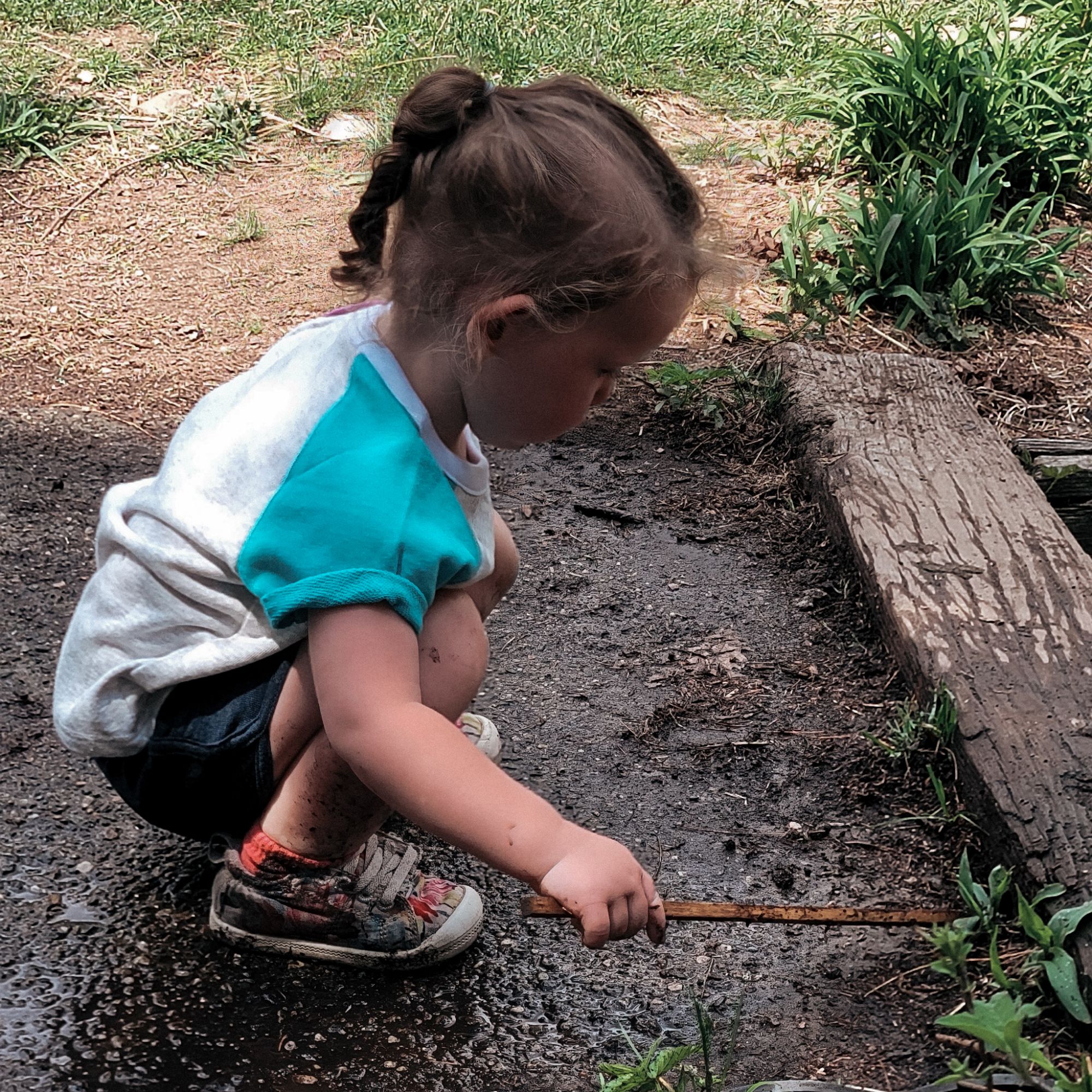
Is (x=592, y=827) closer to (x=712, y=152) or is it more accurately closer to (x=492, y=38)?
(x=712, y=152)

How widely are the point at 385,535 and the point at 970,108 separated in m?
3.21

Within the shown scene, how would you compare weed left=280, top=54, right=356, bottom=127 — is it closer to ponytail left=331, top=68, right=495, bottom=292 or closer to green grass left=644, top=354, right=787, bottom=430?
green grass left=644, top=354, right=787, bottom=430

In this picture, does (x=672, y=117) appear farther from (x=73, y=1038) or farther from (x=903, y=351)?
(x=73, y=1038)

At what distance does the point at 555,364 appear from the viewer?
1.60 meters

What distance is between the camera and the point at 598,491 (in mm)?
3113

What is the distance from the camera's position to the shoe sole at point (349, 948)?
73.1 inches

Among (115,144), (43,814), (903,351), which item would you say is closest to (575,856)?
(43,814)

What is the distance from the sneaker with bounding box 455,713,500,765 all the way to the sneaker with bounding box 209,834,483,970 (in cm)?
38

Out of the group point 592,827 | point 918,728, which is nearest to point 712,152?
point 918,728

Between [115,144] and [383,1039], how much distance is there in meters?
3.58

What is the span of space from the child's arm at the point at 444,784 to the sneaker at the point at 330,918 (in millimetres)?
395

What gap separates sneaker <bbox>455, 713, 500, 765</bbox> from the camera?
7.30 ft

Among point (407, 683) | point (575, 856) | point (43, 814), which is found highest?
point (407, 683)

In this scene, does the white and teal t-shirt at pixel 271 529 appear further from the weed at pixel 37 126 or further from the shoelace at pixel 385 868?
the weed at pixel 37 126
